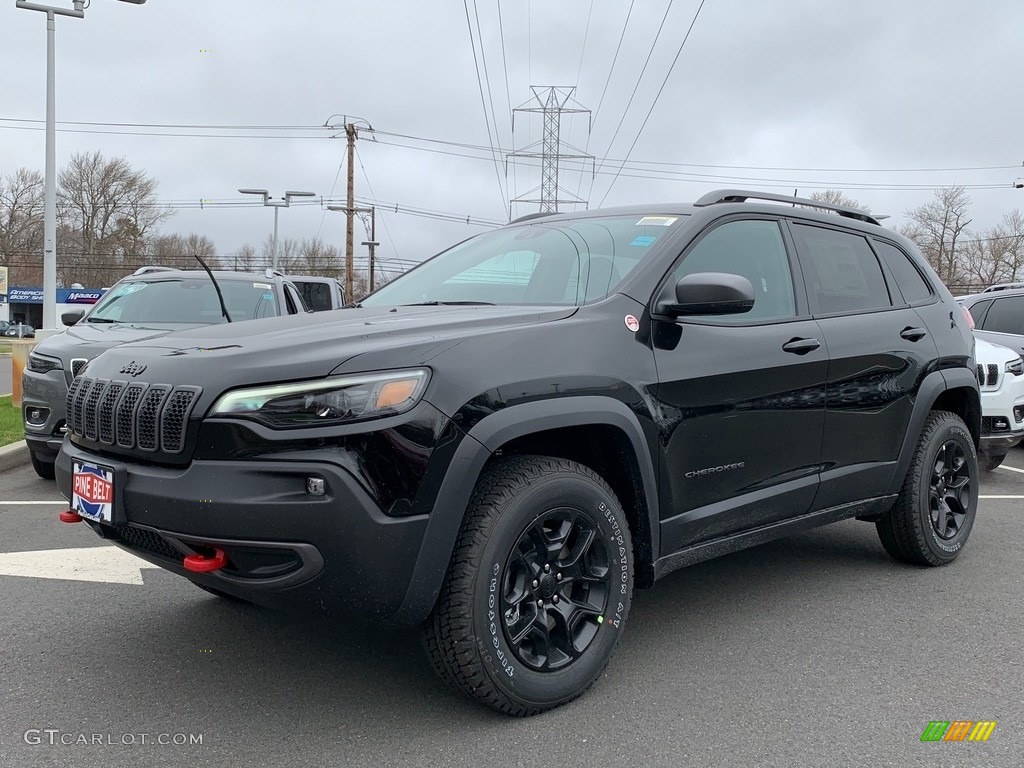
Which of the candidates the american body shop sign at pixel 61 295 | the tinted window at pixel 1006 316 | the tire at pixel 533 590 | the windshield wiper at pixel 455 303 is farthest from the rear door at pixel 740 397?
the american body shop sign at pixel 61 295

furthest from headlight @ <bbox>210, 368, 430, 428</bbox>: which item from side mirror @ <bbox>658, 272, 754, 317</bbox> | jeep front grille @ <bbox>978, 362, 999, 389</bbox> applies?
jeep front grille @ <bbox>978, 362, 999, 389</bbox>

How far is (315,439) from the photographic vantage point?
244 centimetres

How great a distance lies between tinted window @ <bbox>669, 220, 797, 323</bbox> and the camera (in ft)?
11.9

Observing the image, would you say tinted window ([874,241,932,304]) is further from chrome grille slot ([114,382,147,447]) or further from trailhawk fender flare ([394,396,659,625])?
chrome grille slot ([114,382,147,447])

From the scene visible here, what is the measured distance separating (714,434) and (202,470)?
1877 millimetres

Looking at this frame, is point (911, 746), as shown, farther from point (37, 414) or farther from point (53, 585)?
point (37, 414)

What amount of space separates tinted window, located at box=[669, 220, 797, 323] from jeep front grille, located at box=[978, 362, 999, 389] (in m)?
4.43

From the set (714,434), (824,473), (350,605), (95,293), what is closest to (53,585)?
(350,605)

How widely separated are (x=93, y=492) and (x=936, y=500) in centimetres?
409

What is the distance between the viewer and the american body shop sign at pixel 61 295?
56.1m

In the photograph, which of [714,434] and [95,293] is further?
[95,293]

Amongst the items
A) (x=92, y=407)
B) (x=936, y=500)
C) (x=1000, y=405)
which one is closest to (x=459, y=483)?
(x=92, y=407)

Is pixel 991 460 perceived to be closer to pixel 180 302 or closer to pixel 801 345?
pixel 801 345

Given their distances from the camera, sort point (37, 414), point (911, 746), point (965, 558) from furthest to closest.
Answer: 1. point (37, 414)
2. point (965, 558)
3. point (911, 746)
